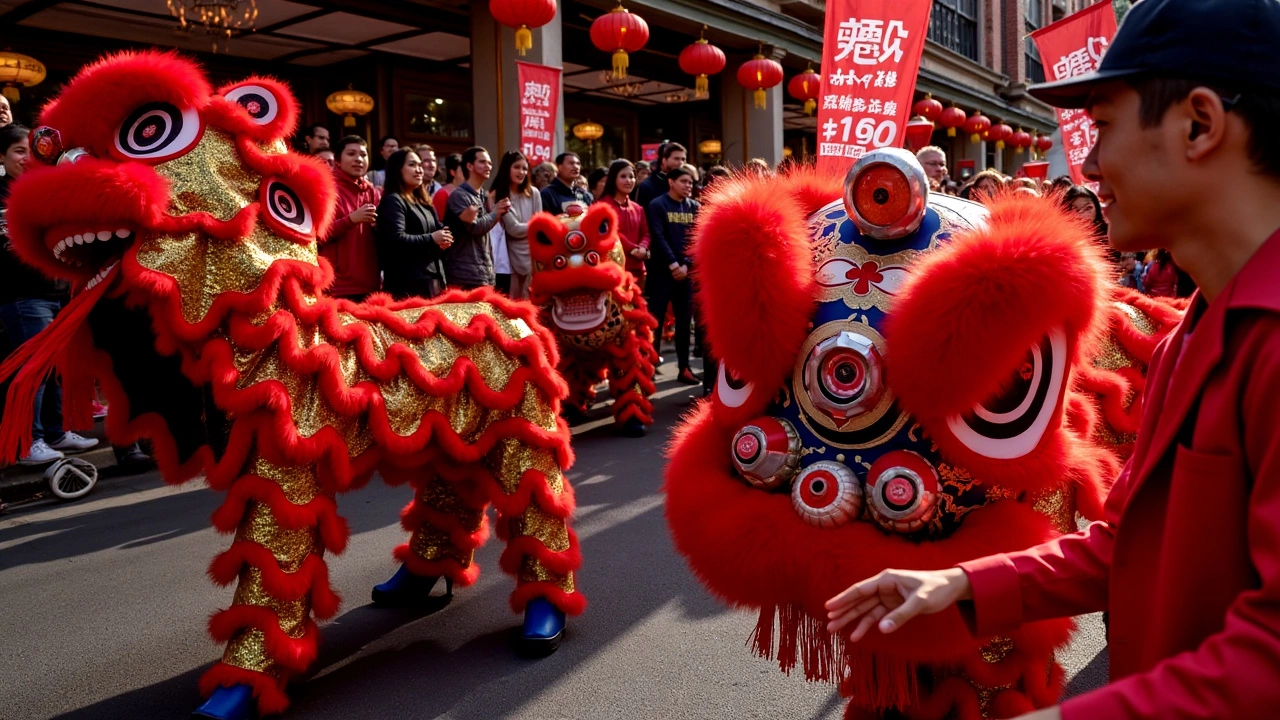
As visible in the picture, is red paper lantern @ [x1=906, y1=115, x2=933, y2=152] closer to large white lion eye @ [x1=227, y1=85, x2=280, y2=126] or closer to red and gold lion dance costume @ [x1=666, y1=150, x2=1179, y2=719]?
large white lion eye @ [x1=227, y1=85, x2=280, y2=126]

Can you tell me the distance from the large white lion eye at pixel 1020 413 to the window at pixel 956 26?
764 inches

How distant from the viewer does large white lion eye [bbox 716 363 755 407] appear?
200 centimetres

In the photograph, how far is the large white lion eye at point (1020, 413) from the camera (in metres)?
1.81

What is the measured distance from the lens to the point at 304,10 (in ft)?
30.9

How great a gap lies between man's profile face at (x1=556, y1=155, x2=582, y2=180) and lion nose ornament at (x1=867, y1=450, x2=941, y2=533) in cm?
589

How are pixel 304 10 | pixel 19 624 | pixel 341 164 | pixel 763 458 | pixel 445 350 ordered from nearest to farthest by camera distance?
pixel 763 458
pixel 445 350
pixel 19 624
pixel 341 164
pixel 304 10

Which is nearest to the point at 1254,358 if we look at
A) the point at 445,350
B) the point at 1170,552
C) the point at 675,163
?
the point at 1170,552

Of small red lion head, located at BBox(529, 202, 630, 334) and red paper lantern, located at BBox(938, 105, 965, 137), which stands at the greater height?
red paper lantern, located at BBox(938, 105, 965, 137)

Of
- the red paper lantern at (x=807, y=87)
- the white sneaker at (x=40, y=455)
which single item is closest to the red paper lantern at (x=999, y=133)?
the red paper lantern at (x=807, y=87)

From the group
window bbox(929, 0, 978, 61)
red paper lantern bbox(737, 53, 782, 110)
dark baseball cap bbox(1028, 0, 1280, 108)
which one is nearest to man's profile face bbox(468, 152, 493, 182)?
dark baseball cap bbox(1028, 0, 1280, 108)

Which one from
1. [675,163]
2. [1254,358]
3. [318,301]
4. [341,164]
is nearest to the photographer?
[1254,358]

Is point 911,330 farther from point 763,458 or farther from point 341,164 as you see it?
point 341,164

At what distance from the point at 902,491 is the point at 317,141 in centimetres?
646

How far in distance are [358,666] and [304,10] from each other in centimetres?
833
